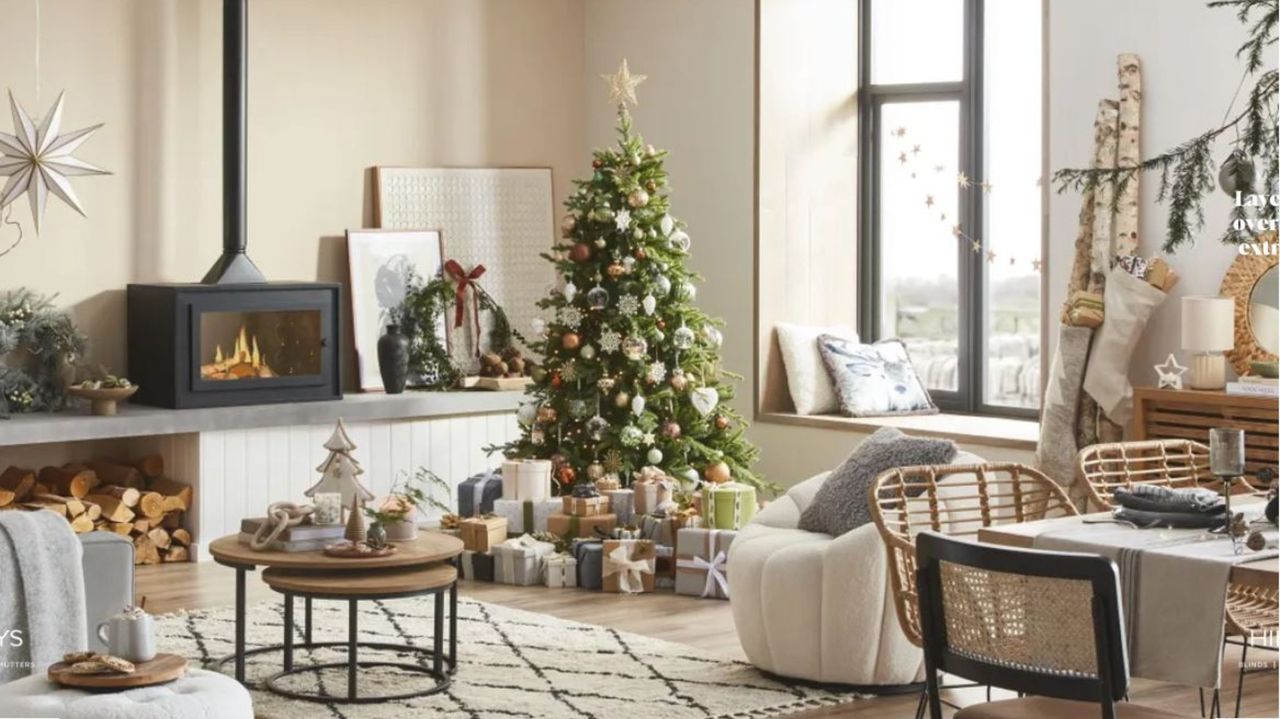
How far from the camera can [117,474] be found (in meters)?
8.55

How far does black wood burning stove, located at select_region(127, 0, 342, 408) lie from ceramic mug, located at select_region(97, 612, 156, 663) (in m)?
4.21

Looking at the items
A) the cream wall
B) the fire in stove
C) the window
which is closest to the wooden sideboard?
the window

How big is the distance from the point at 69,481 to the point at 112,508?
0.78ft

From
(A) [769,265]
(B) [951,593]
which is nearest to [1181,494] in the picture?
(B) [951,593]

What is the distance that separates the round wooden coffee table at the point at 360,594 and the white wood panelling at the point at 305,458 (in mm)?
2515

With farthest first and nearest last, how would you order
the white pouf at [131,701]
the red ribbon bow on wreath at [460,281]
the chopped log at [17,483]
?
the red ribbon bow on wreath at [460,281] < the chopped log at [17,483] < the white pouf at [131,701]

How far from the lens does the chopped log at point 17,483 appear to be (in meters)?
8.22

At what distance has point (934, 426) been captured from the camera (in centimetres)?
907

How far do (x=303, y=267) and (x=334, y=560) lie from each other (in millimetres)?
3909

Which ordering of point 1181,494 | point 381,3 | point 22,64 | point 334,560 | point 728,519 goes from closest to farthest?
point 1181,494, point 334,560, point 728,519, point 22,64, point 381,3

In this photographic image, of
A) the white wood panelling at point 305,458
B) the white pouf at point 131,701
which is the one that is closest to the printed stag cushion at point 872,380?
the white wood panelling at point 305,458

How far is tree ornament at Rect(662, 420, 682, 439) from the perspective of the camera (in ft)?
27.5

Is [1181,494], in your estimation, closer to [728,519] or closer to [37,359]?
[728,519]

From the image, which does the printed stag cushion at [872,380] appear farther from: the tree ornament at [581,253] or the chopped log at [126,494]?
the chopped log at [126,494]
